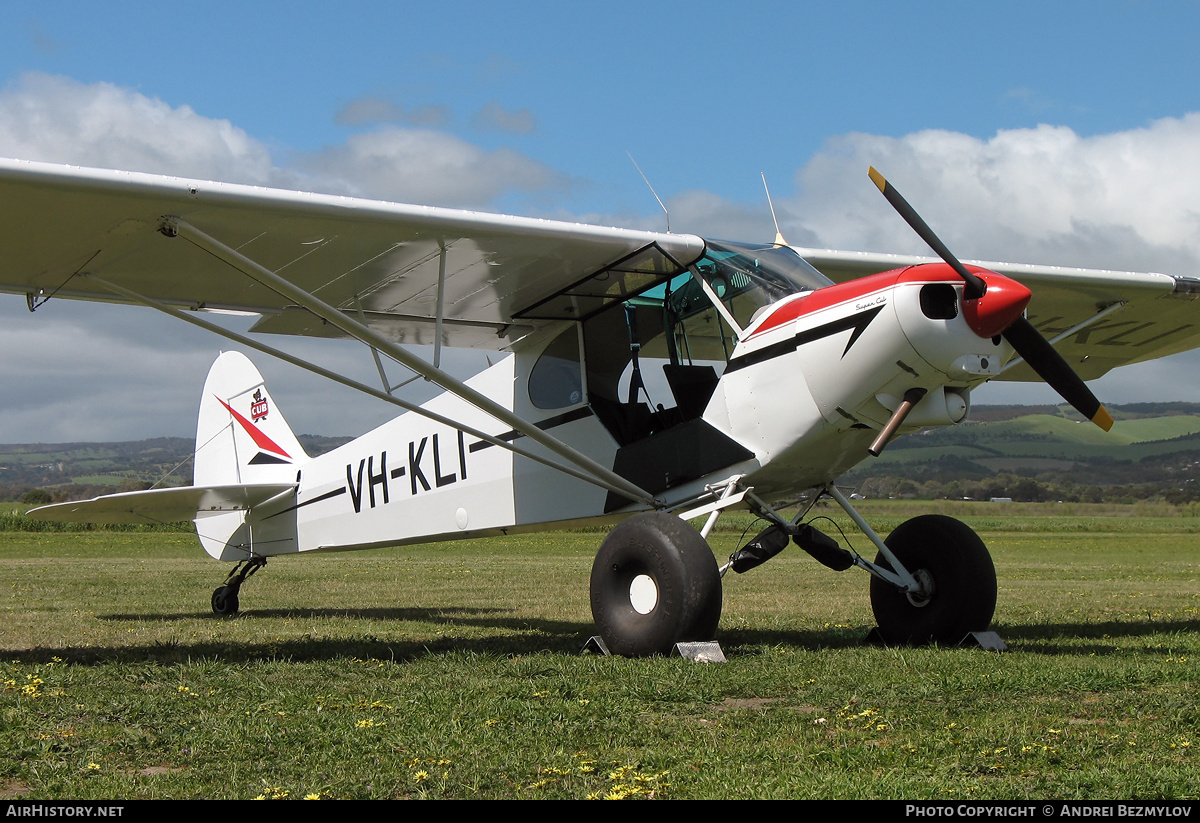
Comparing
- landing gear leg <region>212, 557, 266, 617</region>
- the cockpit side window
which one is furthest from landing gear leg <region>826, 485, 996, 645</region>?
landing gear leg <region>212, 557, 266, 617</region>

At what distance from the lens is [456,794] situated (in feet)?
11.9

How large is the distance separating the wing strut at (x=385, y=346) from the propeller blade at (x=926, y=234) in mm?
2737

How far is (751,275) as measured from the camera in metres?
7.74

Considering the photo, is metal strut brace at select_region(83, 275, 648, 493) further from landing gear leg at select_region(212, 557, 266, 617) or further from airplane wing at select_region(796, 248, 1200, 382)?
landing gear leg at select_region(212, 557, 266, 617)

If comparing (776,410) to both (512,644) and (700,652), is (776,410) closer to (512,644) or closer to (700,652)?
(700,652)

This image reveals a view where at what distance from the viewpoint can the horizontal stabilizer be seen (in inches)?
406

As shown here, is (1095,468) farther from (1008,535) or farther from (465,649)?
(465,649)

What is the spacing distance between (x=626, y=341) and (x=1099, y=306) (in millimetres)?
5046

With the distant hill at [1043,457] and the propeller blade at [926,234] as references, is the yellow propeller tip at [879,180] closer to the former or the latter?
the propeller blade at [926,234]

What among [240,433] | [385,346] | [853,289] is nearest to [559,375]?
[385,346]

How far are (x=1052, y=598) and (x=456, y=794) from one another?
11517mm

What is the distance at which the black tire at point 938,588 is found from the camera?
25.0 ft

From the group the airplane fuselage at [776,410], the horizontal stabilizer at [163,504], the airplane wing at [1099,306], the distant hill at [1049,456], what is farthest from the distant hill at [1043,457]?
the airplane fuselage at [776,410]

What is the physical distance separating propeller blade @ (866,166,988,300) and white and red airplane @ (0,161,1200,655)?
0.01m
